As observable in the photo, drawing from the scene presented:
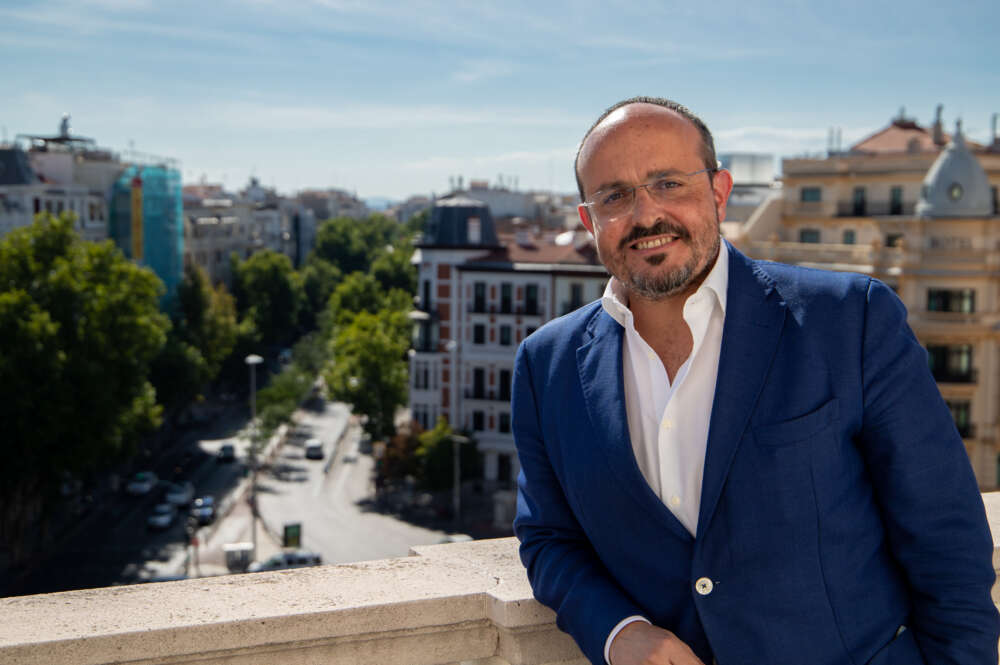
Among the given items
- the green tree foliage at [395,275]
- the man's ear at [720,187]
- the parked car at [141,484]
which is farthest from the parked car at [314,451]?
the man's ear at [720,187]

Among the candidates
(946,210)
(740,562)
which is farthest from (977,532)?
(946,210)

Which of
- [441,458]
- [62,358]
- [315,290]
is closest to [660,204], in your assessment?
[62,358]

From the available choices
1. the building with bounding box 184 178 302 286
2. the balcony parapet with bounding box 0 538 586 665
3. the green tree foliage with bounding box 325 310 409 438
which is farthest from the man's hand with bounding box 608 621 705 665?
the building with bounding box 184 178 302 286

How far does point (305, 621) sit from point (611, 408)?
1.19 m

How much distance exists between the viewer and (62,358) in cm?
3173

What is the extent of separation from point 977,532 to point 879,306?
0.68 m

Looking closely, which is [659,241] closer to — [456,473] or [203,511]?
[456,473]

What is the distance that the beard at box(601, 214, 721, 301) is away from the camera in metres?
3.28

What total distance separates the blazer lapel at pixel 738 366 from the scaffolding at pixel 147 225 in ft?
197

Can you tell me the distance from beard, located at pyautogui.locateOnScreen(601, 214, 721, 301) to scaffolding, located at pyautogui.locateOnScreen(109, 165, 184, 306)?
197 feet

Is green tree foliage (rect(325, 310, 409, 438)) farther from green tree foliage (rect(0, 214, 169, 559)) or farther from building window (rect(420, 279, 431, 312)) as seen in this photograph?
green tree foliage (rect(0, 214, 169, 559))

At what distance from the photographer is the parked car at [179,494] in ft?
153

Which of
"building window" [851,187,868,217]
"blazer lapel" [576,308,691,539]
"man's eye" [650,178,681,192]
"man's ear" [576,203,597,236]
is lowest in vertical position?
"blazer lapel" [576,308,691,539]

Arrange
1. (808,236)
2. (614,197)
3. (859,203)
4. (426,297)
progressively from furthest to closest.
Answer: (426,297) < (808,236) < (859,203) < (614,197)
